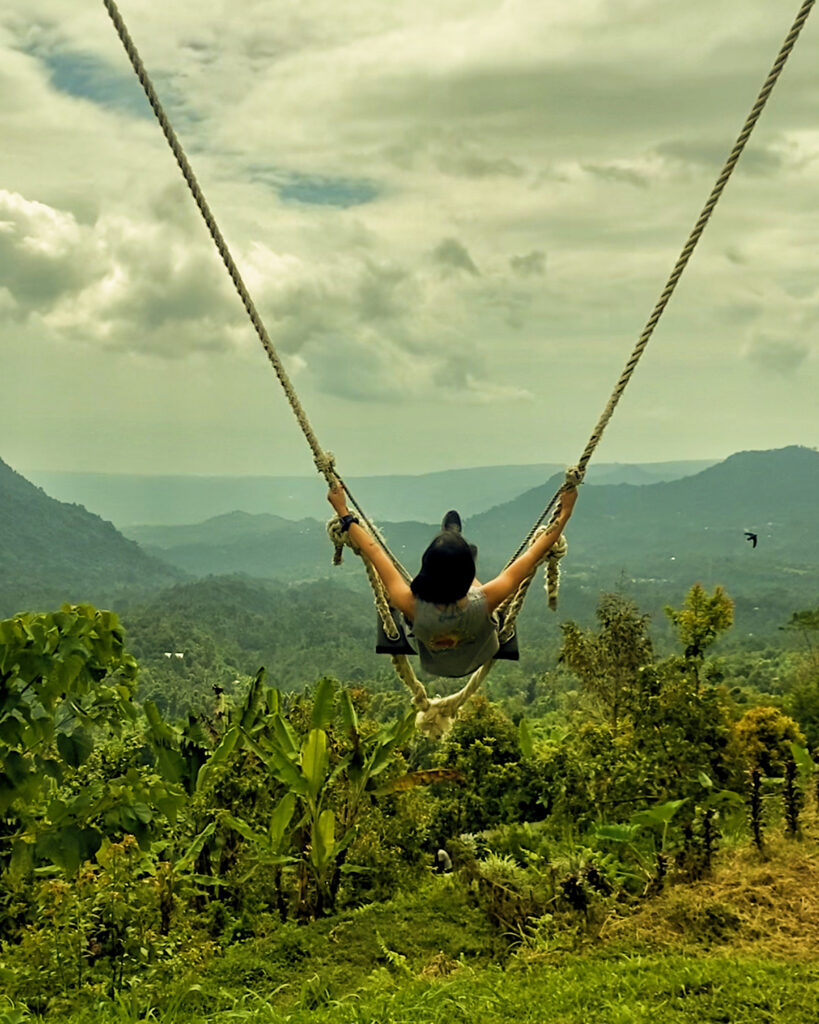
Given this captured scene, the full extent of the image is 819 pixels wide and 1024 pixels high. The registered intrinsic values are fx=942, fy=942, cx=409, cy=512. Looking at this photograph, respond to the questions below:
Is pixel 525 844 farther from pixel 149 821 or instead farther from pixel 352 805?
pixel 149 821

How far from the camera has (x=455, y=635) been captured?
2992 millimetres

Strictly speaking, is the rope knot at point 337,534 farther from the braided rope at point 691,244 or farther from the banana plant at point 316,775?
the banana plant at point 316,775

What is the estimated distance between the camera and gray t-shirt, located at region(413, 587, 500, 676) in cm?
295

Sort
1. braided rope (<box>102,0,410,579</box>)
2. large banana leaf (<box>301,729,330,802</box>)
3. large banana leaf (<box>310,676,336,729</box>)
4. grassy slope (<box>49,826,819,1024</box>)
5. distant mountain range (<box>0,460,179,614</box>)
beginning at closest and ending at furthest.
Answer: braided rope (<box>102,0,410,579</box>) < grassy slope (<box>49,826,819,1024</box>) < large banana leaf (<box>301,729,330,802</box>) < large banana leaf (<box>310,676,336,729</box>) < distant mountain range (<box>0,460,179,614</box>)

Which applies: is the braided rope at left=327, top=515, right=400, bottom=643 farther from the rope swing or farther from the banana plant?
the banana plant

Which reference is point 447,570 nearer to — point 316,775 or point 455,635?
point 455,635

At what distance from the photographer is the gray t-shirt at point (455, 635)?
9.69ft

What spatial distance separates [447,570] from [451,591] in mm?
83

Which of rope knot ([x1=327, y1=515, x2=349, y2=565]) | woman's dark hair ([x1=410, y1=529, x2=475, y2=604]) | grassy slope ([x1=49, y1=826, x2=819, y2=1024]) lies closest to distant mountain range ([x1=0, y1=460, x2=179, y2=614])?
grassy slope ([x1=49, y1=826, x2=819, y2=1024])

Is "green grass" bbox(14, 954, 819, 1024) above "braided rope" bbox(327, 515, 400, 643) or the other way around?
the other way around

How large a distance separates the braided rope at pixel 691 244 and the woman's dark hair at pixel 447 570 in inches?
15.3

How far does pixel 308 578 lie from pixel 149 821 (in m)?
189

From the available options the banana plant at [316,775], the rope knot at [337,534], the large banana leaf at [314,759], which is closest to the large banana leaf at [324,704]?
the banana plant at [316,775]

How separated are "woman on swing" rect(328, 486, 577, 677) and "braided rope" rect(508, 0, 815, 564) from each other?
0.42 feet
